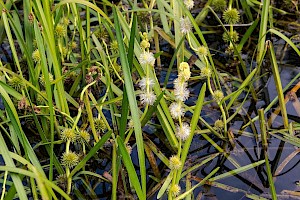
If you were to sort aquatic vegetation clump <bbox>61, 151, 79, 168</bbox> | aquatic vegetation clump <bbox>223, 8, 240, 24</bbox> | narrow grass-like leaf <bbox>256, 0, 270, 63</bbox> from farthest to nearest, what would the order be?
aquatic vegetation clump <bbox>223, 8, 240, 24</bbox> → narrow grass-like leaf <bbox>256, 0, 270, 63</bbox> → aquatic vegetation clump <bbox>61, 151, 79, 168</bbox>

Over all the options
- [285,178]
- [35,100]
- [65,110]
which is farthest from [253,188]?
[35,100]

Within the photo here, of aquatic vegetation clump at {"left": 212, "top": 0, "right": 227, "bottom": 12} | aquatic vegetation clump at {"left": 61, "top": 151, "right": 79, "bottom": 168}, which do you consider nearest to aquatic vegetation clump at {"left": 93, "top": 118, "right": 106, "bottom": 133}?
aquatic vegetation clump at {"left": 61, "top": 151, "right": 79, "bottom": 168}

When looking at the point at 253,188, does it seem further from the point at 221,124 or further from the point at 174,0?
the point at 174,0

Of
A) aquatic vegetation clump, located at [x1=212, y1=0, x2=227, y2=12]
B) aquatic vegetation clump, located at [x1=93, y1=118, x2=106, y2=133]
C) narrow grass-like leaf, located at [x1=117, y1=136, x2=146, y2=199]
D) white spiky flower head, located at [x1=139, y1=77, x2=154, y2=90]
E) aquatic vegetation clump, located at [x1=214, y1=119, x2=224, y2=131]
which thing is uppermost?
white spiky flower head, located at [x1=139, y1=77, x2=154, y2=90]

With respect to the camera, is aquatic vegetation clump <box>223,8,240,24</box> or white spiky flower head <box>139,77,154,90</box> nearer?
white spiky flower head <box>139,77,154,90</box>

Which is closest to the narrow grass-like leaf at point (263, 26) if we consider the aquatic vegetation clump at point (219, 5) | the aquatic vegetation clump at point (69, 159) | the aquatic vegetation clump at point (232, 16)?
the aquatic vegetation clump at point (232, 16)

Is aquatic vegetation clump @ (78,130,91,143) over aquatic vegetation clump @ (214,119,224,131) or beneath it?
over

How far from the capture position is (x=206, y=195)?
2.03m

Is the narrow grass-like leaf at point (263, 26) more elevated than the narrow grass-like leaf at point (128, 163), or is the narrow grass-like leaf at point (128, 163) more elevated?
the narrow grass-like leaf at point (263, 26)

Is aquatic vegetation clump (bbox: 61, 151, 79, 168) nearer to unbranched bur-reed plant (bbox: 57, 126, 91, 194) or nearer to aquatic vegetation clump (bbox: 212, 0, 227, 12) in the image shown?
unbranched bur-reed plant (bbox: 57, 126, 91, 194)

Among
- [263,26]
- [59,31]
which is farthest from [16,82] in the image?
[263,26]

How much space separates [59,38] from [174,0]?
59cm

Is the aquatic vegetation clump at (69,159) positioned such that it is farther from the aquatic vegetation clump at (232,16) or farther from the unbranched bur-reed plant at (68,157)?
the aquatic vegetation clump at (232,16)

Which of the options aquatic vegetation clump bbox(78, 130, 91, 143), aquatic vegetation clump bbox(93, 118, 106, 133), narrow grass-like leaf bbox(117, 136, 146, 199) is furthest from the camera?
aquatic vegetation clump bbox(93, 118, 106, 133)
